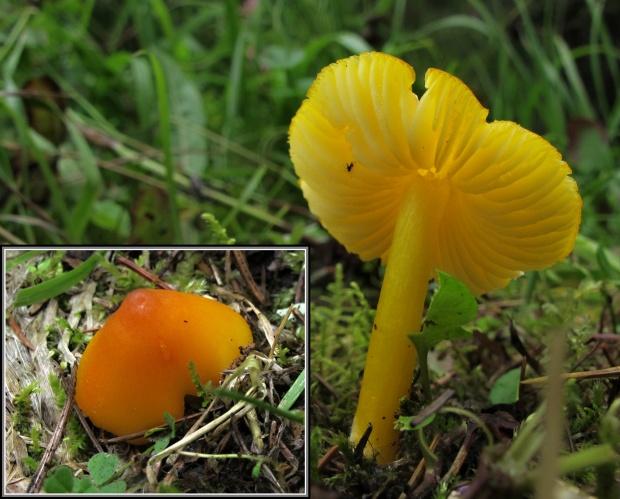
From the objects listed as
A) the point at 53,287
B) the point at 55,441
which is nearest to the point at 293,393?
the point at 55,441

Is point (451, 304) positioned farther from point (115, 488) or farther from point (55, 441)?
point (55, 441)

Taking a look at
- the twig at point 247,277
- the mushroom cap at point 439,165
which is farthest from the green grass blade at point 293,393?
the mushroom cap at point 439,165

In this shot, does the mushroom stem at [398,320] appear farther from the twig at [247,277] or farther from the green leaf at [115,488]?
the green leaf at [115,488]

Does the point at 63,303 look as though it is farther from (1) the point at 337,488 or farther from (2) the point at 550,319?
(2) the point at 550,319

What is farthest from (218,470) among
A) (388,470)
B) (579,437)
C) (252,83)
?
(252,83)

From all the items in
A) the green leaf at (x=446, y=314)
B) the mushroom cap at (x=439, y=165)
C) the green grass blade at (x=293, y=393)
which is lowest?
the green grass blade at (x=293, y=393)

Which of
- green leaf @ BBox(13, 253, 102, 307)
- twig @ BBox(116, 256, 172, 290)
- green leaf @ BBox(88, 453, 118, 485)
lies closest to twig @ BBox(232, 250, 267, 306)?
twig @ BBox(116, 256, 172, 290)
